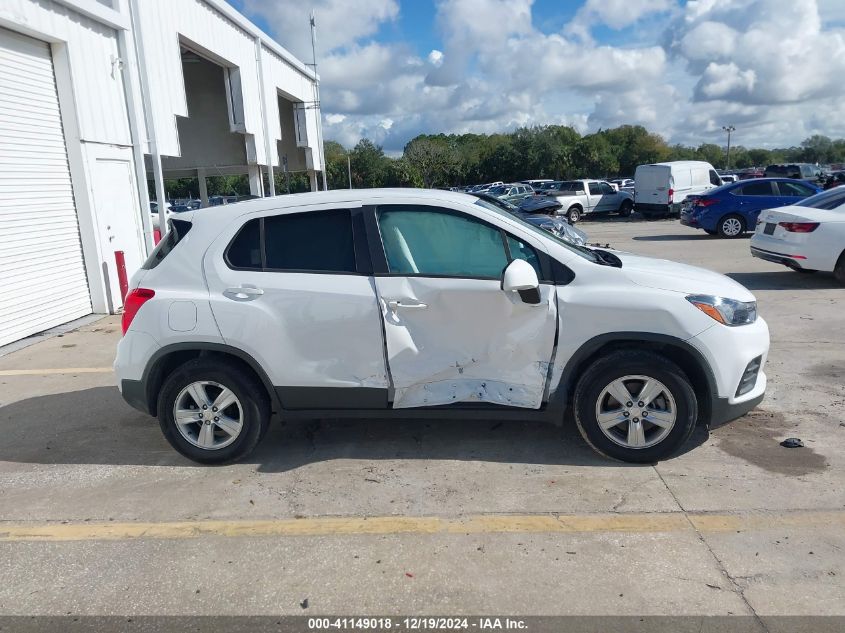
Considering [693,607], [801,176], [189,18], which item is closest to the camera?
[693,607]

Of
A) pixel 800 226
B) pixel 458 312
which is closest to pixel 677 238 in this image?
pixel 800 226

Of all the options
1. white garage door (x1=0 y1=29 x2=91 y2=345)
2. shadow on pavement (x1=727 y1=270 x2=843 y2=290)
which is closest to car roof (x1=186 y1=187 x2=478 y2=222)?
white garage door (x1=0 y1=29 x2=91 y2=345)

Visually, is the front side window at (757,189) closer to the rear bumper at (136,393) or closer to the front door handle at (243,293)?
the front door handle at (243,293)

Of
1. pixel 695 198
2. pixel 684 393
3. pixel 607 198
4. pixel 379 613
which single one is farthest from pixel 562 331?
pixel 607 198

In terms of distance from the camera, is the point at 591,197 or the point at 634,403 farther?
the point at 591,197

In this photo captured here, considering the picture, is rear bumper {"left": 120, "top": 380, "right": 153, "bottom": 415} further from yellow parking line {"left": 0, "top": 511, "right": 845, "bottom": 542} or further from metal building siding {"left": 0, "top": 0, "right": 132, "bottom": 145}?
metal building siding {"left": 0, "top": 0, "right": 132, "bottom": 145}

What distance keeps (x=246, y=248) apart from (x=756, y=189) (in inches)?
645

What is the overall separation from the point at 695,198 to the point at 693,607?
56.4ft

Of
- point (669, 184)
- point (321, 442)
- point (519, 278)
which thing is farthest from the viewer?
point (669, 184)

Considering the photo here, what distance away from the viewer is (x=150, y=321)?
4.21 m

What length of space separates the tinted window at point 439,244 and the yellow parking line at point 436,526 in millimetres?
1490

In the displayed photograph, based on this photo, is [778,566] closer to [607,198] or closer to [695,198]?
[695,198]

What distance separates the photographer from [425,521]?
358 centimetres

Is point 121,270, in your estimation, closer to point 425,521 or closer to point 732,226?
point 425,521
